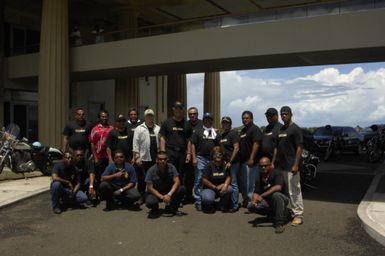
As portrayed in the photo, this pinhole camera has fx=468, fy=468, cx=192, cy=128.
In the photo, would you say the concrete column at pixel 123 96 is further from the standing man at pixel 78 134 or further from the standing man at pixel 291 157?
the standing man at pixel 291 157

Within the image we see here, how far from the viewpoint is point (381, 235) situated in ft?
20.3

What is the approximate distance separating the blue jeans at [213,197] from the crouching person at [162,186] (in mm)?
407

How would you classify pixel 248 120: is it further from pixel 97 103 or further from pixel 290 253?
pixel 97 103

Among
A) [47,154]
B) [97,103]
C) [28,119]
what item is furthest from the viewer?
[97,103]

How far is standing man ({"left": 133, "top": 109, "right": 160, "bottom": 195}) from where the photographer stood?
8906 mm

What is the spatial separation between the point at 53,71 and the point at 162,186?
12.0 meters

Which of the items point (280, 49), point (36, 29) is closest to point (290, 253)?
point (280, 49)

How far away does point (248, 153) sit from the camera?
8.62 metres

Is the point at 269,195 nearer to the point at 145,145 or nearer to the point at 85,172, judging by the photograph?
the point at 145,145

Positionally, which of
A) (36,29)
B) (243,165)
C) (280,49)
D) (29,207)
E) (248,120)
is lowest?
(29,207)

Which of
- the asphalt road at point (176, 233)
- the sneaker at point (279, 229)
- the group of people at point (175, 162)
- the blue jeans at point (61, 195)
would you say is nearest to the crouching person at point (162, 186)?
the group of people at point (175, 162)

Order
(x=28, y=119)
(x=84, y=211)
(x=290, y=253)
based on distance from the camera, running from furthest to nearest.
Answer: (x=28, y=119) < (x=84, y=211) < (x=290, y=253)

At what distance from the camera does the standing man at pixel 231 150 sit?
8452 mm

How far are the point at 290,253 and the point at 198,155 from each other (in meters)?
3.33
